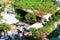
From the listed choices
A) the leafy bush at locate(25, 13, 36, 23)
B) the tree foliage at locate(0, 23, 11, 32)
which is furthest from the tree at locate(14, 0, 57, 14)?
the tree foliage at locate(0, 23, 11, 32)

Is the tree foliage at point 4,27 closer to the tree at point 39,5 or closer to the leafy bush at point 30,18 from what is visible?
the leafy bush at point 30,18

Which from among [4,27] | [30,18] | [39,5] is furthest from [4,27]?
[39,5]

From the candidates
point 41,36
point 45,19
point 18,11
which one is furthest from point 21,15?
point 41,36

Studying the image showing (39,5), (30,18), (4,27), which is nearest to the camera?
(4,27)

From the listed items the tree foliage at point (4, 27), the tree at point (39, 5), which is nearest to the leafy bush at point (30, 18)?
the tree at point (39, 5)

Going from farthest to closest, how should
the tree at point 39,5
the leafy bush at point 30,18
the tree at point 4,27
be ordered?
the tree at point 39,5, the leafy bush at point 30,18, the tree at point 4,27

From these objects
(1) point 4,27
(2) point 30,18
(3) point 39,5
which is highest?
(3) point 39,5

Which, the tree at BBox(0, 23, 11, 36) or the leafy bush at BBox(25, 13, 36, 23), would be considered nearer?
the tree at BBox(0, 23, 11, 36)

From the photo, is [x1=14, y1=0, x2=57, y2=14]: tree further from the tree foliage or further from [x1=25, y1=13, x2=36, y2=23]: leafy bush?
the tree foliage

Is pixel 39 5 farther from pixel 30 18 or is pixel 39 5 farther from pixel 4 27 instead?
pixel 4 27

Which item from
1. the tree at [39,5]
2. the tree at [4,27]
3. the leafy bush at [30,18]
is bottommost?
the tree at [4,27]

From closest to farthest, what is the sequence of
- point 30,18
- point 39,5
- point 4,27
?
1. point 4,27
2. point 30,18
3. point 39,5

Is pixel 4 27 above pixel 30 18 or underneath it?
underneath
